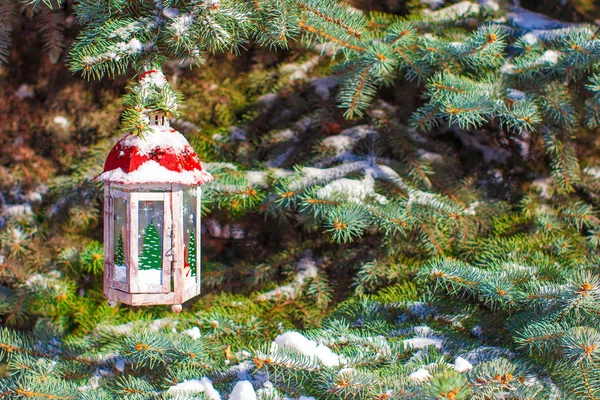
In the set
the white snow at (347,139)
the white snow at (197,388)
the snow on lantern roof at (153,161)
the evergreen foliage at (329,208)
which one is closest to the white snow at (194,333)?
the evergreen foliage at (329,208)

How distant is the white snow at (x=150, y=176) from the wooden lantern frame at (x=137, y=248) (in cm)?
3

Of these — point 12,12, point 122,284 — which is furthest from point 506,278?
point 12,12

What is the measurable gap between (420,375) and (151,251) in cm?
53

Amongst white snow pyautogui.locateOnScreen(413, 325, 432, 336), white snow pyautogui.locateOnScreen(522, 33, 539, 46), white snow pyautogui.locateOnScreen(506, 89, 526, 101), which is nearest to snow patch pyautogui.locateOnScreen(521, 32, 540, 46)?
white snow pyautogui.locateOnScreen(522, 33, 539, 46)

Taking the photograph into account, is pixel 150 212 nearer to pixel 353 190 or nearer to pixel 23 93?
pixel 353 190

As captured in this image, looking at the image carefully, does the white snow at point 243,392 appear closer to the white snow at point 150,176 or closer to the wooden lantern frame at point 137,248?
the wooden lantern frame at point 137,248

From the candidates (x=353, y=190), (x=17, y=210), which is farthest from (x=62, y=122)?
(x=353, y=190)

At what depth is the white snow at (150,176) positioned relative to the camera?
3.06ft

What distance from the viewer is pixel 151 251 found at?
3.36ft

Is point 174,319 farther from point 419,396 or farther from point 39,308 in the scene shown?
point 419,396

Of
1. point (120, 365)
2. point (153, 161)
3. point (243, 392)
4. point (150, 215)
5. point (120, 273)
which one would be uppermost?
point (153, 161)

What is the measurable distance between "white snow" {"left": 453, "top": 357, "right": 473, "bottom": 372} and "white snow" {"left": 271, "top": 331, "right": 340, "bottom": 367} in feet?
0.68

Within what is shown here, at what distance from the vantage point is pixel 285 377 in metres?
0.99

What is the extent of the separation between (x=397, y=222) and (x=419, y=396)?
41cm
